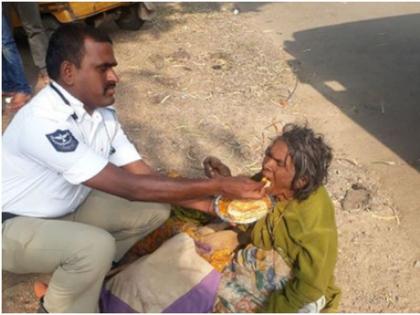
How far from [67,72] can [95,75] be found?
0.13 metres

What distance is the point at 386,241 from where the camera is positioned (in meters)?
3.35

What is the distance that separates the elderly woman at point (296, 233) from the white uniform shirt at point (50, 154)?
2.75 feet

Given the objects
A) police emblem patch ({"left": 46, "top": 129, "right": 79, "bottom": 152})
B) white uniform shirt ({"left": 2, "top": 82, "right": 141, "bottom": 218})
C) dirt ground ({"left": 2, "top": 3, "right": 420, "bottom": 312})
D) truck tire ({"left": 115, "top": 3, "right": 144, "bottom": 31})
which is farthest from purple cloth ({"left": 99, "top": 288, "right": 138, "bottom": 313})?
truck tire ({"left": 115, "top": 3, "right": 144, "bottom": 31})

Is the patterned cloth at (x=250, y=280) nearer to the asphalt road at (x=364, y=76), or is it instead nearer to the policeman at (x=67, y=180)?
the policeman at (x=67, y=180)

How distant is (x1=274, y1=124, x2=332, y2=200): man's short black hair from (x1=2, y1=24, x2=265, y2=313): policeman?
0.20 meters

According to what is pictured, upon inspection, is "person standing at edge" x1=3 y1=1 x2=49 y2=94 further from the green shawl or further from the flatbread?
the green shawl

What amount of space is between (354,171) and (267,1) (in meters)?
5.65

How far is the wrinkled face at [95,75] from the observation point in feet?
7.95

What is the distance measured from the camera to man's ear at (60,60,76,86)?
95.5 inches

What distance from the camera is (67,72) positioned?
2.45m

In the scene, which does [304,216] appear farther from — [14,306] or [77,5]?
[77,5]

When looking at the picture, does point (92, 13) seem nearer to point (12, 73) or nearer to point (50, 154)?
point (12, 73)

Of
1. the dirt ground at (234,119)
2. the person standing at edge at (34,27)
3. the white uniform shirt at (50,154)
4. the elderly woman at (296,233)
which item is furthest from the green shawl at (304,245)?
the person standing at edge at (34,27)

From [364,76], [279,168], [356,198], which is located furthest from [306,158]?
[364,76]
